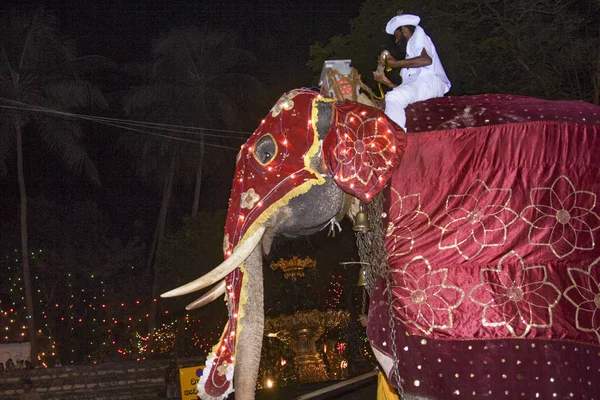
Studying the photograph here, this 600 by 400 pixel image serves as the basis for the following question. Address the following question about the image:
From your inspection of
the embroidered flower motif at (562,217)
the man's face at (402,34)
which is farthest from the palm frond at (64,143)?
the embroidered flower motif at (562,217)

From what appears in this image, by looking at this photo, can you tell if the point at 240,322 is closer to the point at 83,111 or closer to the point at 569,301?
the point at 569,301

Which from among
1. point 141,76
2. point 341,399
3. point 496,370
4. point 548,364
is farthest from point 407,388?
point 141,76

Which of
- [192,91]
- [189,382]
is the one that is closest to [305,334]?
[189,382]

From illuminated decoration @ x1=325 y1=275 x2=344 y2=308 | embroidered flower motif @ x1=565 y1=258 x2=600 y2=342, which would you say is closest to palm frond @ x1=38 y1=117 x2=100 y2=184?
illuminated decoration @ x1=325 y1=275 x2=344 y2=308

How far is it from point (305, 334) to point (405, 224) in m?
9.38

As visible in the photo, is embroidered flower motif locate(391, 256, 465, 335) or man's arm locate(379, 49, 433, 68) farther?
man's arm locate(379, 49, 433, 68)

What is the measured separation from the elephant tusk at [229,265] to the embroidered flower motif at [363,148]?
63 centimetres

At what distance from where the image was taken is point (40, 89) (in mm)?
26531

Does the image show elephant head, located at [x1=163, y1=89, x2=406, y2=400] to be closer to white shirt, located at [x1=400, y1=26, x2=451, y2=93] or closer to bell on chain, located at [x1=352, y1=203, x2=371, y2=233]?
bell on chain, located at [x1=352, y1=203, x2=371, y2=233]

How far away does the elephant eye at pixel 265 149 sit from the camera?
15.2 feet

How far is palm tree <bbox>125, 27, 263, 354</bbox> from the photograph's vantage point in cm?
2820

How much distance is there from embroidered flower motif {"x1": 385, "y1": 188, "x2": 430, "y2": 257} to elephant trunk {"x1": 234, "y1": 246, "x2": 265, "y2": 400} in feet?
2.68

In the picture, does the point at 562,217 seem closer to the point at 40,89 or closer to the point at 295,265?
the point at 295,265

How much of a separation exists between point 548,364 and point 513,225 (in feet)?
2.60
